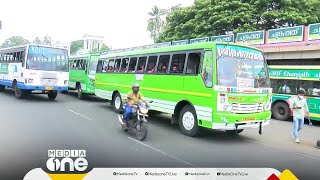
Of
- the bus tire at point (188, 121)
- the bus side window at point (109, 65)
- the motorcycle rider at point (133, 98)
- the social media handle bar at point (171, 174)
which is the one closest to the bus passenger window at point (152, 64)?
the bus tire at point (188, 121)

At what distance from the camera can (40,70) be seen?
12.7 metres

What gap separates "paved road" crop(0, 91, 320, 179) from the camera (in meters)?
4.39

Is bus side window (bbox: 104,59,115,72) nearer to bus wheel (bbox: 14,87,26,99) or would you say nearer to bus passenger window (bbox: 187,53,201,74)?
bus wheel (bbox: 14,87,26,99)

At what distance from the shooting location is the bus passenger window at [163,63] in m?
8.09

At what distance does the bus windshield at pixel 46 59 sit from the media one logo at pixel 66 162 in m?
9.79

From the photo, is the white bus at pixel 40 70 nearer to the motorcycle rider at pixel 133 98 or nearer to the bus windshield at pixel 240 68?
the motorcycle rider at pixel 133 98

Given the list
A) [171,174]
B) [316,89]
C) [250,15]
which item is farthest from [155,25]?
[171,174]

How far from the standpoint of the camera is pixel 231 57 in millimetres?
6660

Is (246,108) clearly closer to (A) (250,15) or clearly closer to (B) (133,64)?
(B) (133,64)

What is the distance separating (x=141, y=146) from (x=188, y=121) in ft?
5.60

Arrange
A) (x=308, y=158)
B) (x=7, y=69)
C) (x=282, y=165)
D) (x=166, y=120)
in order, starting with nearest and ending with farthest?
1. (x=282, y=165)
2. (x=308, y=158)
3. (x=166, y=120)
4. (x=7, y=69)

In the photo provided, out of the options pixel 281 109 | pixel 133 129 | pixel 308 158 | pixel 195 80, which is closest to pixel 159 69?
pixel 195 80

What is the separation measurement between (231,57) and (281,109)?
259 inches

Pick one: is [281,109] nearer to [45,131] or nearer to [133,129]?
[133,129]
